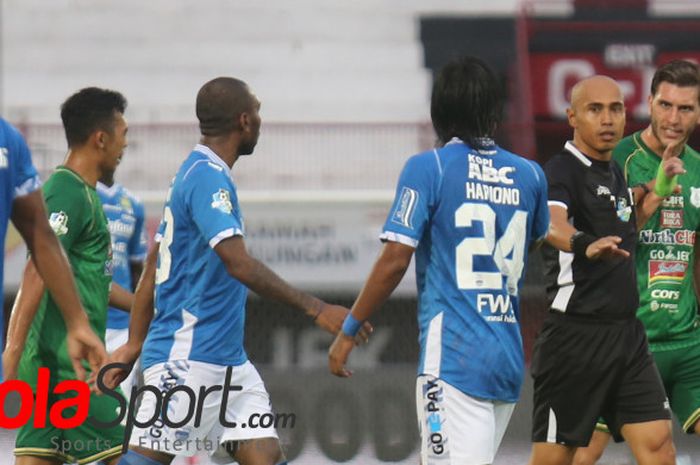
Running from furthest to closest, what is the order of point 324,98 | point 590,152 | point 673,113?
point 324,98, point 673,113, point 590,152

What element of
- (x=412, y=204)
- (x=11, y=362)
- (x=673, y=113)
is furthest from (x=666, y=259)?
(x=11, y=362)

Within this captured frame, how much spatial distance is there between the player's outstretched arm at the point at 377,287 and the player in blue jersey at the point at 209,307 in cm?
19

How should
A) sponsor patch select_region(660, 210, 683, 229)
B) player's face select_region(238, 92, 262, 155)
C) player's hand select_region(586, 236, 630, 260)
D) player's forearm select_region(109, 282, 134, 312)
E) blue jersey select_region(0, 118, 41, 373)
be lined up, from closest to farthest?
blue jersey select_region(0, 118, 41, 373) → player's hand select_region(586, 236, 630, 260) → player's face select_region(238, 92, 262, 155) → sponsor patch select_region(660, 210, 683, 229) → player's forearm select_region(109, 282, 134, 312)

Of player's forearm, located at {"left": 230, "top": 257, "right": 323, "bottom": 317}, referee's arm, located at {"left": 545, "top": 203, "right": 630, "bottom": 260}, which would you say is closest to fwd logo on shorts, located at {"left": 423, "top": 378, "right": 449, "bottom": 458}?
player's forearm, located at {"left": 230, "top": 257, "right": 323, "bottom": 317}

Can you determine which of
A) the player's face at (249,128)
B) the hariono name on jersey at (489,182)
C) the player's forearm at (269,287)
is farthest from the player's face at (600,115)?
the player's forearm at (269,287)

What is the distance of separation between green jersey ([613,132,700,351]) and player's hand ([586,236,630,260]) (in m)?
0.88

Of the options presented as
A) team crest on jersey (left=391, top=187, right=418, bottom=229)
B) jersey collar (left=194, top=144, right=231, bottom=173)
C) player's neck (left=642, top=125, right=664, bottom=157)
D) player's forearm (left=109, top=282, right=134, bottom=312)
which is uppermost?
jersey collar (left=194, top=144, right=231, bottom=173)

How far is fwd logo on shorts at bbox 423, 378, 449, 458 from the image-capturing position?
4371 millimetres

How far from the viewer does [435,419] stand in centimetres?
438

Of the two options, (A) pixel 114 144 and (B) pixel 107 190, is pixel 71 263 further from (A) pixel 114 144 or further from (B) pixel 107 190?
(B) pixel 107 190

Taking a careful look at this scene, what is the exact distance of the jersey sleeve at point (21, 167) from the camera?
3834 millimetres

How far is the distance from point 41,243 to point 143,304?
1120mm

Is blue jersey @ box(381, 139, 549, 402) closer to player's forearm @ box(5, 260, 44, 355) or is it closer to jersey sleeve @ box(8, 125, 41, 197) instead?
jersey sleeve @ box(8, 125, 41, 197)

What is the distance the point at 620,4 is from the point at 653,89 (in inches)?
415
